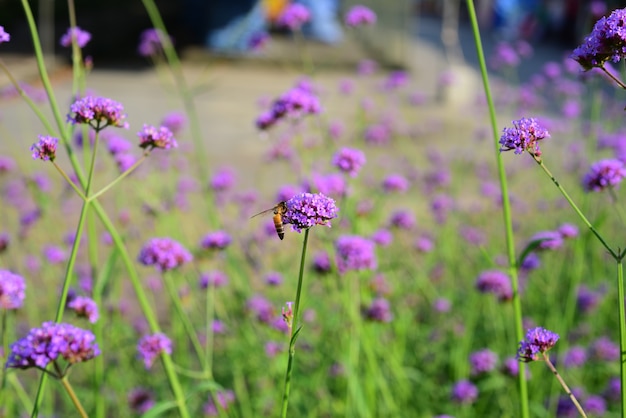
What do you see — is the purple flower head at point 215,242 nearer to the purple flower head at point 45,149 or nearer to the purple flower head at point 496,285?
the purple flower head at point 496,285

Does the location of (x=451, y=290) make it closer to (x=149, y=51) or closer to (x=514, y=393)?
(x=514, y=393)

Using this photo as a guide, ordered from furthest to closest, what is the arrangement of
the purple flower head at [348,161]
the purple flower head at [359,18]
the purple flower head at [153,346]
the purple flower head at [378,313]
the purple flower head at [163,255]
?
1. the purple flower head at [359,18]
2. the purple flower head at [378,313]
3. the purple flower head at [348,161]
4. the purple flower head at [163,255]
5. the purple flower head at [153,346]

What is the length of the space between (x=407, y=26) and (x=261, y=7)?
10.8 feet

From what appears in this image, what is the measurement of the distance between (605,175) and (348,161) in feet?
1.94

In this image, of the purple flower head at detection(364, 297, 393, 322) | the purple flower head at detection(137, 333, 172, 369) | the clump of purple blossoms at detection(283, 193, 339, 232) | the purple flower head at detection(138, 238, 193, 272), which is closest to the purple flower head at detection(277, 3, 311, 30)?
the purple flower head at detection(364, 297, 393, 322)

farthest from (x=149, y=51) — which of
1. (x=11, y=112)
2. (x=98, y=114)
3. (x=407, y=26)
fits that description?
(x=407, y=26)

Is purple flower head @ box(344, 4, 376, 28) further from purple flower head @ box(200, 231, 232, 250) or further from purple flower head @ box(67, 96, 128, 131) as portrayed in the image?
purple flower head @ box(67, 96, 128, 131)

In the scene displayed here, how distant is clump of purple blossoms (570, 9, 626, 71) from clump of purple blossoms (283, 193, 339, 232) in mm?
407

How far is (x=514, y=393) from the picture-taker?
2.52 m

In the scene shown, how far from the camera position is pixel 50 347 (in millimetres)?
915

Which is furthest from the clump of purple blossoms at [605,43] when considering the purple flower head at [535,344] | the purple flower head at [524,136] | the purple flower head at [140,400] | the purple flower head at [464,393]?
the purple flower head at [140,400]

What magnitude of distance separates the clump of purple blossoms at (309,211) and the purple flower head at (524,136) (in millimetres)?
253

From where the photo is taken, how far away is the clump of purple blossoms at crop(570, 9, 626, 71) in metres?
0.95

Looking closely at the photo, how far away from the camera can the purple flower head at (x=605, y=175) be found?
1.45m
